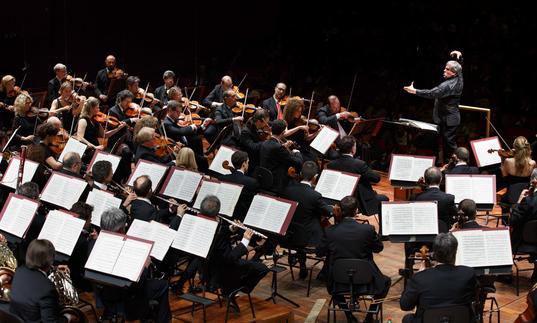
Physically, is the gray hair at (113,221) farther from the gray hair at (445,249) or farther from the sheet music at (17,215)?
the gray hair at (445,249)

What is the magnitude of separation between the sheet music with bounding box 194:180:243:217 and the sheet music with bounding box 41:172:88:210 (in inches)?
44.0

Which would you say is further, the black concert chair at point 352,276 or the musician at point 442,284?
the black concert chair at point 352,276

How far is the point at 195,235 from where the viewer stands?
6.36m

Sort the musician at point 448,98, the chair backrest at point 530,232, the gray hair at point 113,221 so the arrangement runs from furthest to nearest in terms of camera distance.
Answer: the musician at point 448,98, the chair backrest at point 530,232, the gray hair at point 113,221

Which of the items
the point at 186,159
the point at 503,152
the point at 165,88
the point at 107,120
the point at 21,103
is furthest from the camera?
the point at 165,88

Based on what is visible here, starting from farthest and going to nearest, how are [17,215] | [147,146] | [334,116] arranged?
[334,116] < [147,146] < [17,215]

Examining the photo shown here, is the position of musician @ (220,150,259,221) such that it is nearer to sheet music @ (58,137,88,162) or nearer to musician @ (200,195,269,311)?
musician @ (200,195,269,311)

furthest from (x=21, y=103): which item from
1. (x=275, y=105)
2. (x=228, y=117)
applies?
(x=275, y=105)

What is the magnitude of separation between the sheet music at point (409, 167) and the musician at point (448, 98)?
1478 mm

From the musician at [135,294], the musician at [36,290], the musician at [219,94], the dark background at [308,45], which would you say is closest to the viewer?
the musician at [36,290]

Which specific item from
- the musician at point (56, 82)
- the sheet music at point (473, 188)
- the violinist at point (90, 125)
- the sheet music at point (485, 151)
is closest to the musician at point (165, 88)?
the musician at point (56, 82)

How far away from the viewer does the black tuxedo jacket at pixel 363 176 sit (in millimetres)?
8477

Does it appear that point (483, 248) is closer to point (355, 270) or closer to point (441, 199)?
point (355, 270)

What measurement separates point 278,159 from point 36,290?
4.03 meters
